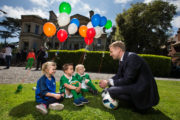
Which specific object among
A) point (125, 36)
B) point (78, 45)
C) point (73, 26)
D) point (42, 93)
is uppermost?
point (125, 36)

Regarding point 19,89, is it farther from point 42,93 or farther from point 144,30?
point 144,30

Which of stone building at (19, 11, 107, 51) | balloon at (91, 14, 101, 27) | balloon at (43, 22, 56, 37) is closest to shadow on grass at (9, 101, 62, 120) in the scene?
balloon at (43, 22, 56, 37)

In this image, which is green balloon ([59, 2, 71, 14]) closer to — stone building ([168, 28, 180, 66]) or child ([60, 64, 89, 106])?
child ([60, 64, 89, 106])

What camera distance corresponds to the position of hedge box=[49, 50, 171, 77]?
11.9 m

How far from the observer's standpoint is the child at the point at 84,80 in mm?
3684

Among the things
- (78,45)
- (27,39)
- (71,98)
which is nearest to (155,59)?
(71,98)

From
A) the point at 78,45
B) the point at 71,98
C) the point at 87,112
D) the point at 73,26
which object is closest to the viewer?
the point at 87,112

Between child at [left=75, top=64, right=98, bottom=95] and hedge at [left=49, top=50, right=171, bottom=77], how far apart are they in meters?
8.36

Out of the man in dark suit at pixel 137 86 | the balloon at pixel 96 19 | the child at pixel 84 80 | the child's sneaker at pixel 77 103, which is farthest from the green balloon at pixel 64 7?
the child's sneaker at pixel 77 103

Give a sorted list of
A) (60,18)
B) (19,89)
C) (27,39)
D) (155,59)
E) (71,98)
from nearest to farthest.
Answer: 1. (71,98)
2. (19,89)
3. (60,18)
4. (155,59)
5. (27,39)

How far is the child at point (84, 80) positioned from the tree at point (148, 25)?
19494 millimetres

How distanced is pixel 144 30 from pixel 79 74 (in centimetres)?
2145

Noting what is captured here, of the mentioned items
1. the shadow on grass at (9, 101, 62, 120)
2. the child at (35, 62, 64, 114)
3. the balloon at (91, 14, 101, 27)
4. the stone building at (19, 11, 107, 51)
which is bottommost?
the shadow on grass at (9, 101, 62, 120)

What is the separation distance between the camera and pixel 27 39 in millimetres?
26594
